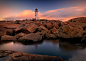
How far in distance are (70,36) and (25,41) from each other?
6.13m

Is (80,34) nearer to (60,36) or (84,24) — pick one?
(60,36)

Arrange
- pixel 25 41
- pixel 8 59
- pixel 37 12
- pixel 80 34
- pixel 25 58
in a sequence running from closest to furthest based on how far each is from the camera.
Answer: pixel 8 59 → pixel 25 58 → pixel 25 41 → pixel 80 34 → pixel 37 12

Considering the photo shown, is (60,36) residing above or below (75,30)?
below

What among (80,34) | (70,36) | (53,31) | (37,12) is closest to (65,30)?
(70,36)

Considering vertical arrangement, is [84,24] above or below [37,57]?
above

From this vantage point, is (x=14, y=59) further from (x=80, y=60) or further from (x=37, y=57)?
(x=80, y=60)

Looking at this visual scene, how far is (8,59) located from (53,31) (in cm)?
1060

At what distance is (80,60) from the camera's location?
4.23m

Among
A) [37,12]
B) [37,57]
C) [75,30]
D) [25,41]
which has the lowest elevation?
[25,41]

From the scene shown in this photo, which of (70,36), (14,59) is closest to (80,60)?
(14,59)

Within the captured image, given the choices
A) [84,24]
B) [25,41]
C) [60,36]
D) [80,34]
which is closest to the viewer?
[25,41]

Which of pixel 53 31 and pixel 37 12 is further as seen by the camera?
pixel 37 12

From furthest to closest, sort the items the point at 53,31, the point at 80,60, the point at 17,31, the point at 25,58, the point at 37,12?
1. the point at 37,12
2. the point at 53,31
3. the point at 17,31
4. the point at 80,60
5. the point at 25,58

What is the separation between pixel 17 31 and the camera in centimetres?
1212
